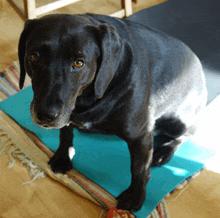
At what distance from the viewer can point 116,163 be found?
1.58 meters

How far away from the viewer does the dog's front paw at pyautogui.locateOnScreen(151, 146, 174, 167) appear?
1.55 meters

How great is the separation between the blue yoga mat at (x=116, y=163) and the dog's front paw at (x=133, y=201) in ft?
0.11

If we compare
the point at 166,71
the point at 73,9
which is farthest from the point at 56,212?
the point at 73,9

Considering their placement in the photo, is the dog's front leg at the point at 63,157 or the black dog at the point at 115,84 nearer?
the black dog at the point at 115,84

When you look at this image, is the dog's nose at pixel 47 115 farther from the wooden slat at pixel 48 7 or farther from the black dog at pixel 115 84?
the wooden slat at pixel 48 7

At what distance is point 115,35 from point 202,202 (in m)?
0.92

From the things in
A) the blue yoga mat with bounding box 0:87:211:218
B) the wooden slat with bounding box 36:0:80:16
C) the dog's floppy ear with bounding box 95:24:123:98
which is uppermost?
the dog's floppy ear with bounding box 95:24:123:98

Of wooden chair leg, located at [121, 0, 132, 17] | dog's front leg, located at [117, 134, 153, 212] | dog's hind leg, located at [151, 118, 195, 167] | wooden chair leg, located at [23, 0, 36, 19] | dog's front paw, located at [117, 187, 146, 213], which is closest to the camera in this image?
dog's front leg, located at [117, 134, 153, 212]

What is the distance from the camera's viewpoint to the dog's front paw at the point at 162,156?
1551 millimetres

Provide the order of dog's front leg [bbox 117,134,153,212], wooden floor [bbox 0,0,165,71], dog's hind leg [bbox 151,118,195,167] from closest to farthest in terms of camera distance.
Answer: dog's front leg [bbox 117,134,153,212] < dog's hind leg [bbox 151,118,195,167] < wooden floor [bbox 0,0,165,71]

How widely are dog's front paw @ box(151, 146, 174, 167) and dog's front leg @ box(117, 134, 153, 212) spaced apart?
19cm

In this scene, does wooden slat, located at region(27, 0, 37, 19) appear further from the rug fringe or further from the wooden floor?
the rug fringe

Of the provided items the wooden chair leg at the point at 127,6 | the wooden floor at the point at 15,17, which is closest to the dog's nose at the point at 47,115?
the wooden floor at the point at 15,17

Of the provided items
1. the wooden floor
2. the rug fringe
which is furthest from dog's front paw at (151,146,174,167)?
the wooden floor
